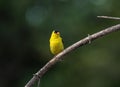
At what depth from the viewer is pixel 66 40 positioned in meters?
13.5

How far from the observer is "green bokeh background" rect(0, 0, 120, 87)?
1406 cm

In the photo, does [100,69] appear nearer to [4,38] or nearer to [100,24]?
[100,24]

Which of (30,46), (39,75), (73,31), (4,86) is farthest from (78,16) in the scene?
(39,75)

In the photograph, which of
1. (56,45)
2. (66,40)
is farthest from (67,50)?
(66,40)

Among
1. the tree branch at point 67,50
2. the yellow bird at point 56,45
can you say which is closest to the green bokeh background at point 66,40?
the yellow bird at point 56,45

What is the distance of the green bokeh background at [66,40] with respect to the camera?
46.1ft

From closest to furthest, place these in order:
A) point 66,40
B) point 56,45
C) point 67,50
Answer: point 67,50 → point 56,45 → point 66,40

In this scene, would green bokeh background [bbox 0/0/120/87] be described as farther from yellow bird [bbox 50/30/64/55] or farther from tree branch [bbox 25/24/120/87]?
tree branch [bbox 25/24/120/87]

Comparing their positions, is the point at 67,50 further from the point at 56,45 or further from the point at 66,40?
the point at 66,40

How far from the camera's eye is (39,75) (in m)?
4.43

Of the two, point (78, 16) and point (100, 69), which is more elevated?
point (78, 16)

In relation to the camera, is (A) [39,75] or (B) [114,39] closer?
(A) [39,75]

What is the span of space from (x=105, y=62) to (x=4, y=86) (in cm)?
246

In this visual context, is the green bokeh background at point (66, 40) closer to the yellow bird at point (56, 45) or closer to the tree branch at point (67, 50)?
the yellow bird at point (56, 45)
